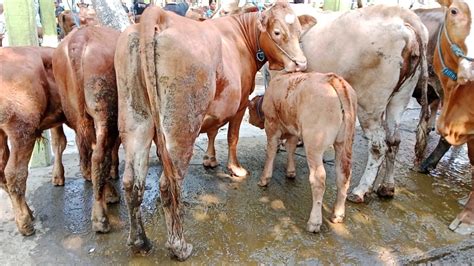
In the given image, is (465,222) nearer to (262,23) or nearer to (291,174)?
(291,174)

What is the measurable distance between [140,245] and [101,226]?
0.52m

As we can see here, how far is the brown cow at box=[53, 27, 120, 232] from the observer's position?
3.13 m

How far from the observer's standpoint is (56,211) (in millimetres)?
3773

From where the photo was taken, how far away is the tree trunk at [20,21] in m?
4.26

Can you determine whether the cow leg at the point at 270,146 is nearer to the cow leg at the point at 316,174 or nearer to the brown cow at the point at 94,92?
the cow leg at the point at 316,174

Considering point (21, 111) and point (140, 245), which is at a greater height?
point (21, 111)

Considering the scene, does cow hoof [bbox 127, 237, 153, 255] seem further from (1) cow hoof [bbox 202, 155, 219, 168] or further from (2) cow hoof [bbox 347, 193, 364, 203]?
(2) cow hoof [bbox 347, 193, 364, 203]

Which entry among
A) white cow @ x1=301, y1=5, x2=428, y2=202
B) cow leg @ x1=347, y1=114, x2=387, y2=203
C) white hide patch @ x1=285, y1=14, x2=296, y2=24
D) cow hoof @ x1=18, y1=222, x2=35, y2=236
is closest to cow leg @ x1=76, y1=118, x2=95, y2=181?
cow hoof @ x1=18, y1=222, x2=35, y2=236

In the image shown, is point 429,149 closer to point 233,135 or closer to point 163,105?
point 233,135

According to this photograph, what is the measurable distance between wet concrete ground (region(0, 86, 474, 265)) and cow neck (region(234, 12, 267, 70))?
1478mm

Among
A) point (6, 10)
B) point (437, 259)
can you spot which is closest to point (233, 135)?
point (437, 259)

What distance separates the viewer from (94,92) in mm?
3117

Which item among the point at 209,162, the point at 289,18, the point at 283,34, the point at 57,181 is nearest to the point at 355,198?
the point at 209,162

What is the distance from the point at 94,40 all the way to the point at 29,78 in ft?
2.23
